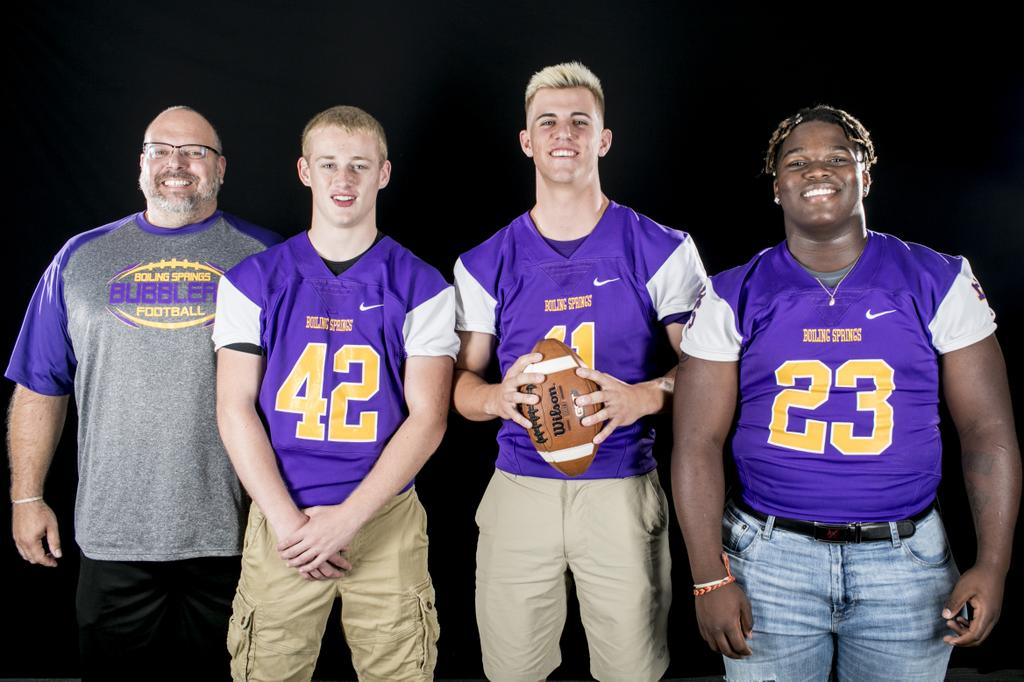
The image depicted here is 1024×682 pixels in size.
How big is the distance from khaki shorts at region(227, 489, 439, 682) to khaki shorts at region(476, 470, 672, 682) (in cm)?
19

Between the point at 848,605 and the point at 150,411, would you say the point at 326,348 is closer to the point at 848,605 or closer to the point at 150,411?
the point at 150,411

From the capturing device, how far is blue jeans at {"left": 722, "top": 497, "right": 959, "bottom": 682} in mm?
1684

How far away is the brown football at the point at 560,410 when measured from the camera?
187 cm

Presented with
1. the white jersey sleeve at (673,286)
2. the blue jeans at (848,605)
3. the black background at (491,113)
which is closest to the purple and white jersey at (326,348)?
the white jersey sleeve at (673,286)

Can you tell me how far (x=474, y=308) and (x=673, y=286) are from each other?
533 mm

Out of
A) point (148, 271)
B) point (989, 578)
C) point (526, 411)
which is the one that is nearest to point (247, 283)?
point (148, 271)

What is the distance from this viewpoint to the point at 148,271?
2.14 meters

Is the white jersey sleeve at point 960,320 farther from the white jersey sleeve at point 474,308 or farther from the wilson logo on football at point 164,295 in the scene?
the wilson logo on football at point 164,295

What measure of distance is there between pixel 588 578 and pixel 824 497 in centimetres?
64

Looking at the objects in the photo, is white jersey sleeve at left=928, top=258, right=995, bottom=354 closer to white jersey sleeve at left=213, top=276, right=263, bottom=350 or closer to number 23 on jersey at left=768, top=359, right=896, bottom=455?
number 23 on jersey at left=768, top=359, right=896, bottom=455

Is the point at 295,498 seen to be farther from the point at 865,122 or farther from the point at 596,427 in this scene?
the point at 865,122

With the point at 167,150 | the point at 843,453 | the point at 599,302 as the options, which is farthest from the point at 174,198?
the point at 843,453

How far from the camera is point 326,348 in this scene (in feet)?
6.61

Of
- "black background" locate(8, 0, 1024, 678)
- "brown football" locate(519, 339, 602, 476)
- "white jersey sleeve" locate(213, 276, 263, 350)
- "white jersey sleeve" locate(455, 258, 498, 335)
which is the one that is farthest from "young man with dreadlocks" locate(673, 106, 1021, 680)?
"white jersey sleeve" locate(213, 276, 263, 350)
